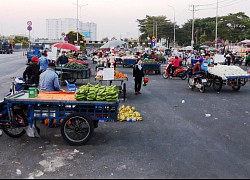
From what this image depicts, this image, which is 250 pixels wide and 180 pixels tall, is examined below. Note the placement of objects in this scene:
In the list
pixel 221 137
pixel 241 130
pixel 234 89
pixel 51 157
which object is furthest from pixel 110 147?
pixel 234 89

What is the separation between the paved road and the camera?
20.5 ft

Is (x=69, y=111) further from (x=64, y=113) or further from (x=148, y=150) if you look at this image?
(x=148, y=150)

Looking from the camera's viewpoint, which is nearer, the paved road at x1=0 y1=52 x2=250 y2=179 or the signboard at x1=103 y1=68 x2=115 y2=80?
the paved road at x1=0 y1=52 x2=250 y2=179

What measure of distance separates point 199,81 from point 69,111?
10495 mm

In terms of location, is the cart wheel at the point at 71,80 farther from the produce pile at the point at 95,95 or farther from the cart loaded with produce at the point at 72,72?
the produce pile at the point at 95,95


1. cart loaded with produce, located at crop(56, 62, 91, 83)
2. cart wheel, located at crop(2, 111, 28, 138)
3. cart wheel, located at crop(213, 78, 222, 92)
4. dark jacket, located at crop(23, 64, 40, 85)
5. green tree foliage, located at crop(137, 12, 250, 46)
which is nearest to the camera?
cart wheel, located at crop(2, 111, 28, 138)

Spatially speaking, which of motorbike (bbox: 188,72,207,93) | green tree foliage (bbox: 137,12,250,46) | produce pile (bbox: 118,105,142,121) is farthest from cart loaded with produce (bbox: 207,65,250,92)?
green tree foliage (bbox: 137,12,250,46)

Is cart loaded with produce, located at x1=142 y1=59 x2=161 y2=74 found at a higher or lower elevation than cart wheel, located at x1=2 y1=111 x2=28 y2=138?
higher

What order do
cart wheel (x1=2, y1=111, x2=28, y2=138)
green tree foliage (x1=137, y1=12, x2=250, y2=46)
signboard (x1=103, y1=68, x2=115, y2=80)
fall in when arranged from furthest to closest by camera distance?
green tree foliage (x1=137, y1=12, x2=250, y2=46)
signboard (x1=103, y1=68, x2=115, y2=80)
cart wheel (x1=2, y1=111, x2=28, y2=138)

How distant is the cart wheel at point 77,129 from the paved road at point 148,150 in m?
0.18

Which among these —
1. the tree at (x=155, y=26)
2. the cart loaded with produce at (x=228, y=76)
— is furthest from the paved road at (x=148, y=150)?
the tree at (x=155, y=26)

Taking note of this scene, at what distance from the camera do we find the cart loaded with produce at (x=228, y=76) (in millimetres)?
16484

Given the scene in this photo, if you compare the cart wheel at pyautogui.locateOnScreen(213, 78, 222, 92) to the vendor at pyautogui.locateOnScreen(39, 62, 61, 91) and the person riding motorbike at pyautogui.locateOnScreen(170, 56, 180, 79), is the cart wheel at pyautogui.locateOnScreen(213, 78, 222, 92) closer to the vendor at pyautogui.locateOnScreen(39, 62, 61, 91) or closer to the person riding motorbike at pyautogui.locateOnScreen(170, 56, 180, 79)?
the person riding motorbike at pyautogui.locateOnScreen(170, 56, 180, 79)

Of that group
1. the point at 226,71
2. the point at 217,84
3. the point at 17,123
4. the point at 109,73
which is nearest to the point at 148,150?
the point at 17,123
